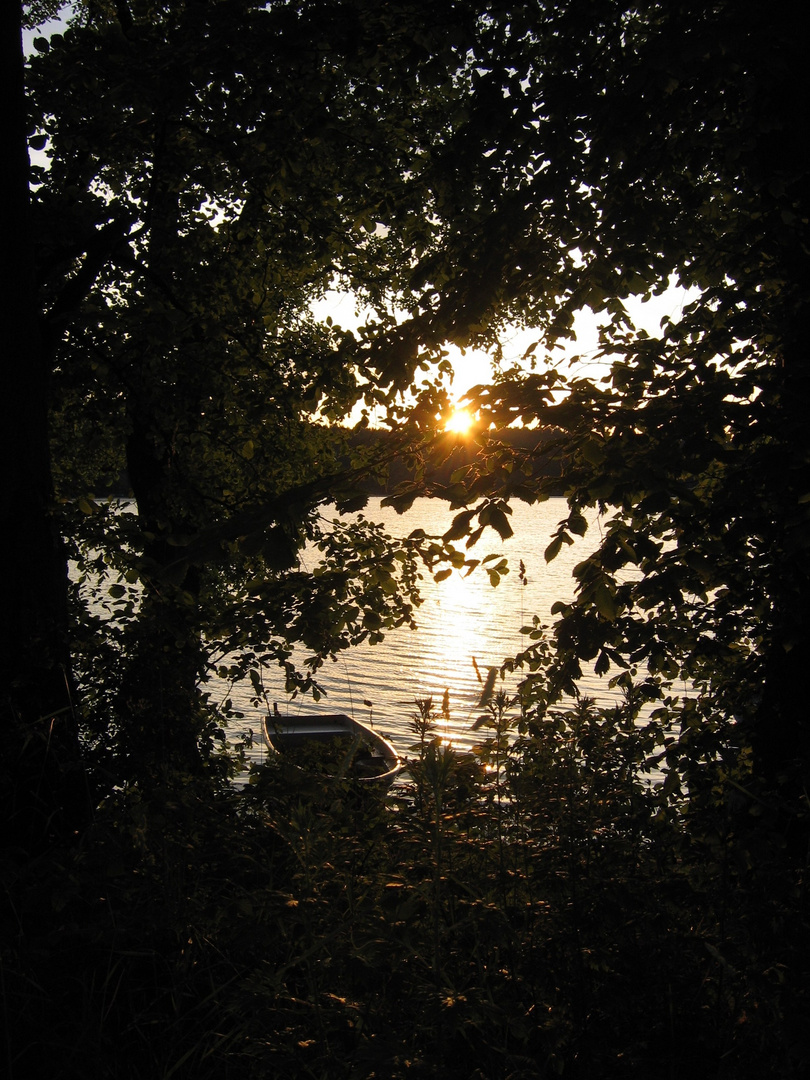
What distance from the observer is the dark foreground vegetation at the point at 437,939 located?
2.10 meters

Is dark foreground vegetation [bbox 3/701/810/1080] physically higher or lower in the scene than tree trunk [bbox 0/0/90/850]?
lower

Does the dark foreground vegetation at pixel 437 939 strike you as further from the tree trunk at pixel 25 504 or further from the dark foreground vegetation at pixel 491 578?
the tree trunk at pixel 25 504

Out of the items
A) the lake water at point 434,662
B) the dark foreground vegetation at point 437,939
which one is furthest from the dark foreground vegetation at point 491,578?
the lake water at point 434,662

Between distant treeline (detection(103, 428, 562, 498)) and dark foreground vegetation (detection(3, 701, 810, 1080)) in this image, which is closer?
dark foreground vegetation (detection(3, 701, 810, 1080))

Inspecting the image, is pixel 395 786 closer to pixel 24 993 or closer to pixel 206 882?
pixel 206 882

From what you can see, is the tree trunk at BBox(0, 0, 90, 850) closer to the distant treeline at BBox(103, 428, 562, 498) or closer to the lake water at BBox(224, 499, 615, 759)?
the distant treeline at BBox(103, 428, 562, 498)

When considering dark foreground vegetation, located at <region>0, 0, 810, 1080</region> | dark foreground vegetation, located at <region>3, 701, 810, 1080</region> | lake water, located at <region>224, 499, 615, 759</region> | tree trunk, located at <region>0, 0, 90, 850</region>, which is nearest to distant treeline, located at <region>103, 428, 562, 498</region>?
dark foreground vegetation, located at <region>0, 0, 810, 1080</region>

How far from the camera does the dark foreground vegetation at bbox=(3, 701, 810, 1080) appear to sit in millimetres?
2104

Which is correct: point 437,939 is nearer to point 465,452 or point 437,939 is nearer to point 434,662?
point 465,452

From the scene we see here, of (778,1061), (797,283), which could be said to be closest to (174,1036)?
(778,1061)

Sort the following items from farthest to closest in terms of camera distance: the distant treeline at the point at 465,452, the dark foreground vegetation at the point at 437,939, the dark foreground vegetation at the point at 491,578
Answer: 1. the distant treeline at the point at 465,452
2. the dark foreground vegetation at the point at 491,578
3. the dark foreground vegetation at the point at 437,939

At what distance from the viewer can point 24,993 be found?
7.93 feet

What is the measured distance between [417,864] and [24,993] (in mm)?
1265

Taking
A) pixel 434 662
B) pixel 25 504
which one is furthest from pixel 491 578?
pixel 434 662
